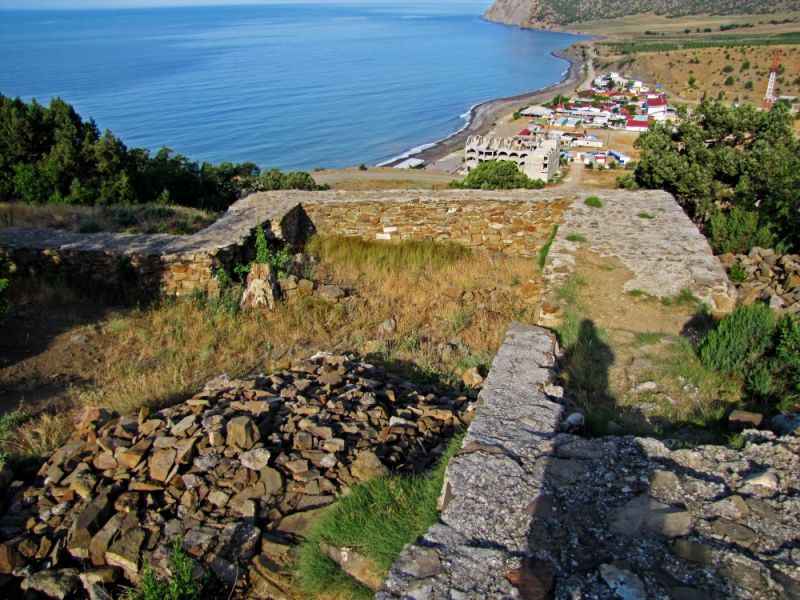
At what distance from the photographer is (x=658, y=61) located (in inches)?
3671

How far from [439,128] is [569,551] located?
58.2m

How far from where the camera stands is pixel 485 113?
211 ft

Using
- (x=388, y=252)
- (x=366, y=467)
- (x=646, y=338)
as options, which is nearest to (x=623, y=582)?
(x=366, y=467)

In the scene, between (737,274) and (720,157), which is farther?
(720,157)

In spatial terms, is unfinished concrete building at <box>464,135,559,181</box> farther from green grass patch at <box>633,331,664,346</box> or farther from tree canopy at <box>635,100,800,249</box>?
green grass patch at <box>633,331,664,346</box>

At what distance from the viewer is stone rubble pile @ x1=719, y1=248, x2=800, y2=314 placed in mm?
6149

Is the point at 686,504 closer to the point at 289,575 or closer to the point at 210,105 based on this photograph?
the point at 289,575

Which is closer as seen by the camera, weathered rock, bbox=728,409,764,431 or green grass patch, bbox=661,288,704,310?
weathered rock, bbox=728,409,764,431

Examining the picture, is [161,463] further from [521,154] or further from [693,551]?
[521,154]

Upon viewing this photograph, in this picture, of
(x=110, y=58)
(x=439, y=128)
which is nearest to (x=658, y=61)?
(x=439, y=128)

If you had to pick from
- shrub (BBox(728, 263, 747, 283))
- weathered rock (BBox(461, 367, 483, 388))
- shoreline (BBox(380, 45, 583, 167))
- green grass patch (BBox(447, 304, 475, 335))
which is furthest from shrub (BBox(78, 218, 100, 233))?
shoreline (BBox(380, 45, 583, 167))

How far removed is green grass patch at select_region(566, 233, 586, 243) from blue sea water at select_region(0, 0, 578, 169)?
1544 inches

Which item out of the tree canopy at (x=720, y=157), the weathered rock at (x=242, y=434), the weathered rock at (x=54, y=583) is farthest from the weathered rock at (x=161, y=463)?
the tree canopy at (x=720, y=157)

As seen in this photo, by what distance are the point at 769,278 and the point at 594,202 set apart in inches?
122
